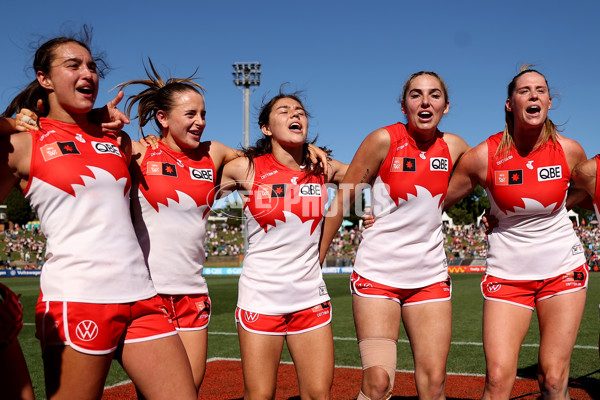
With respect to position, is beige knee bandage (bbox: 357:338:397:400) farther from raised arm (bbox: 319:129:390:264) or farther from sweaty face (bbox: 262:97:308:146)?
sweaty face (bbox: 262:97:308:146)

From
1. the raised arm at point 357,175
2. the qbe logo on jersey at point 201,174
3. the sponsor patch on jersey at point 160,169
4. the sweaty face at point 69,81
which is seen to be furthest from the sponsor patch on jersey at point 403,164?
the sweaty face at point 69,81

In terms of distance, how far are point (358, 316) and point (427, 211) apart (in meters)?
0.99

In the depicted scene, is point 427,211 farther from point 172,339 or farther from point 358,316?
point 172,339

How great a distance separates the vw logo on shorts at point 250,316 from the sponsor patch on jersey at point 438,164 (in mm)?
1786

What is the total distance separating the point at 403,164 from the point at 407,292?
1008 mm

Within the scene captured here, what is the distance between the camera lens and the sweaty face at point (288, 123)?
463 centimetres

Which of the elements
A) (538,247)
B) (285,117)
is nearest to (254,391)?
(285,117)

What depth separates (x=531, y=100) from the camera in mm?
4531

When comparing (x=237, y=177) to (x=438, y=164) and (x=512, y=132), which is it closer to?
(x=438, y=164)

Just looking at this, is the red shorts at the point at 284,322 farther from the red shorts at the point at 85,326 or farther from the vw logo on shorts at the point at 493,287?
the vw logo on shorts at the point at 493,287

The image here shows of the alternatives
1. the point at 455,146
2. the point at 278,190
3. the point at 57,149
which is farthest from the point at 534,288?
the point at 57,149

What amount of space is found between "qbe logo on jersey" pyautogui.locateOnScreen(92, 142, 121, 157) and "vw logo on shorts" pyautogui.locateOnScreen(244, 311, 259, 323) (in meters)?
1.59

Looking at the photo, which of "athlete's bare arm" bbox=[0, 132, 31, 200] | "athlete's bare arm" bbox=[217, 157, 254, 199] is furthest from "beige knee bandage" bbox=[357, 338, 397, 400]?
"athlete's bare arm" bbox=[0, 132, 31, 200]

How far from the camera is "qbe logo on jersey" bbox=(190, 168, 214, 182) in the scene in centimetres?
434
